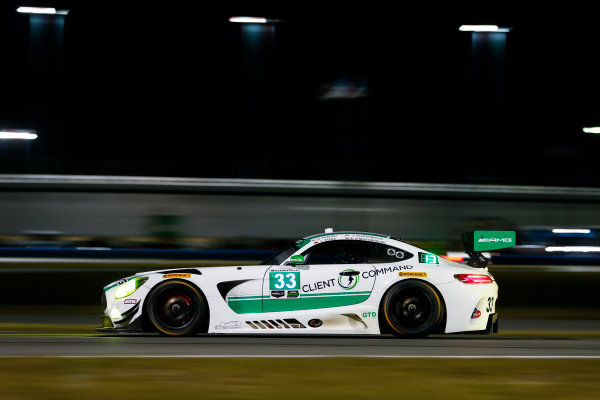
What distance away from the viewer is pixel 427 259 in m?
9.13

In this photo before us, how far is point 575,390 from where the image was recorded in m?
5.97

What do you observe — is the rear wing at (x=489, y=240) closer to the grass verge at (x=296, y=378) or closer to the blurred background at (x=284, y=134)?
the grass verge at (x=296, y=378)

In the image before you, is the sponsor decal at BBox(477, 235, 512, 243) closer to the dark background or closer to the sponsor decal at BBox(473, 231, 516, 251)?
the sponsor decal at BBox(473, 231, 516, 251)

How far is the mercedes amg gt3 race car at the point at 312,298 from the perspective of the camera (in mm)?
8727

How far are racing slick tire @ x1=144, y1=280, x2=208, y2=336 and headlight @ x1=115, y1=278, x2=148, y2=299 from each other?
0.64 ft

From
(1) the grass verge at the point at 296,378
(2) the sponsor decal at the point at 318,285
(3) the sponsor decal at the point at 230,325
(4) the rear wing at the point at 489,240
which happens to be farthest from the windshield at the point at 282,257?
(1) the grass verge at the point at 296,378

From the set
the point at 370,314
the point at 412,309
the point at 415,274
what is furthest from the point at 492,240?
the point at 370,314

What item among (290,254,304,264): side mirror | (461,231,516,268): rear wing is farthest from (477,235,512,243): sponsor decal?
(290,254,304,264): side mirror

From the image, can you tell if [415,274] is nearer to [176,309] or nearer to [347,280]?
[347,280]

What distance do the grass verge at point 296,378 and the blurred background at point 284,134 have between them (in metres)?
19.9

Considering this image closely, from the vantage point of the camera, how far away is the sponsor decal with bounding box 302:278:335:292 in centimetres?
880

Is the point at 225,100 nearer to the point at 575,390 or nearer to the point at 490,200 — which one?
the point at 490,200

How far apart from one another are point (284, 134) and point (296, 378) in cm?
2858

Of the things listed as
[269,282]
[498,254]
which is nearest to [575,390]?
[269,282]
